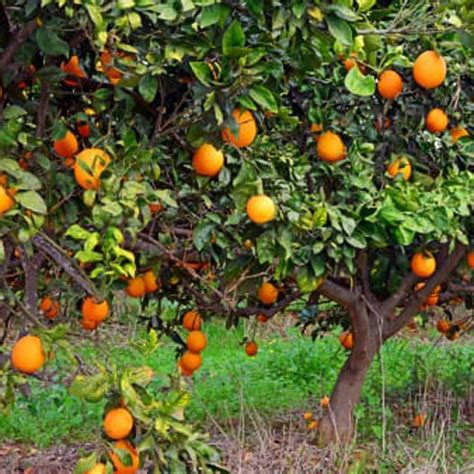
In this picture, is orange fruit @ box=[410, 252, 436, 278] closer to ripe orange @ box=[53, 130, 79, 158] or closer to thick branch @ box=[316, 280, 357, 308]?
thick branch @ box=[316, 280, 357, 308]

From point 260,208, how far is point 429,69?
2.39ft

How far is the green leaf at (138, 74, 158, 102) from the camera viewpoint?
6.29ft

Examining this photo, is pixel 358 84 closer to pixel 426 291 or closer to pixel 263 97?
pixel 263 97

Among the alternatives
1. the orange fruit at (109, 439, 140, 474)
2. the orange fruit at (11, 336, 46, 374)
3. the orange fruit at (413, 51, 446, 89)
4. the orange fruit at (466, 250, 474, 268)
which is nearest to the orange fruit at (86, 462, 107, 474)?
the orange fruit at (109, 439, 140, 474)

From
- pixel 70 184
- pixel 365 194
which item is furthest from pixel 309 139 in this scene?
pixel 70 184

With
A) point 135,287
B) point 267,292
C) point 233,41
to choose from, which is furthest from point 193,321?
point 233,41

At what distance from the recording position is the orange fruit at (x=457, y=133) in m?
3.25

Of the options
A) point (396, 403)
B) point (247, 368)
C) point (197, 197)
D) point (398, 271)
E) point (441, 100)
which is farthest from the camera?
point (247, 368)

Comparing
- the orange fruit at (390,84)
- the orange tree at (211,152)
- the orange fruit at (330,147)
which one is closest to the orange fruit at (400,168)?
the orange tree at (211,152)

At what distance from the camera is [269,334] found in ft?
31.2

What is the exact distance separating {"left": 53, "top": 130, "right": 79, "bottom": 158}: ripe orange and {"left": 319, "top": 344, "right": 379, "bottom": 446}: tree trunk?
2.18 meters

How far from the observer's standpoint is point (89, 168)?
188 cm

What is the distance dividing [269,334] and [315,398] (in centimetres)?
397

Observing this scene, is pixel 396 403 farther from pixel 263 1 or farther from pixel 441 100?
pixel 263 1
